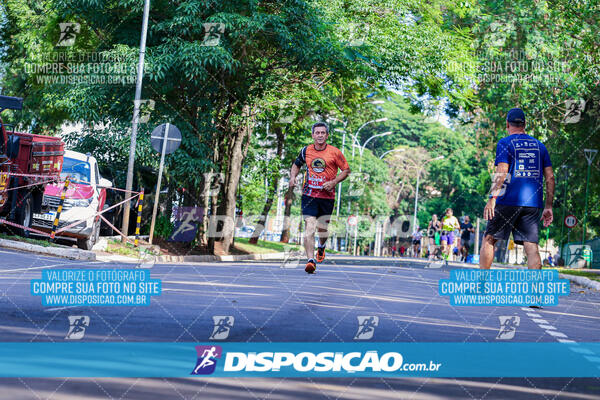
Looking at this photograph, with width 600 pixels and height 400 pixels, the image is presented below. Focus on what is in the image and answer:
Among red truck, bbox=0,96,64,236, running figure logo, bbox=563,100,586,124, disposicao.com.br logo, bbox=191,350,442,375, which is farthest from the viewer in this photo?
running figure logo, bbox=563,100,586,124

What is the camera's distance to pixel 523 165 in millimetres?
9805

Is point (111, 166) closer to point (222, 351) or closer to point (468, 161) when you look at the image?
point (222, 351)

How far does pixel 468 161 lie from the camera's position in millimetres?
67125

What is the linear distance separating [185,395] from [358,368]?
129cm

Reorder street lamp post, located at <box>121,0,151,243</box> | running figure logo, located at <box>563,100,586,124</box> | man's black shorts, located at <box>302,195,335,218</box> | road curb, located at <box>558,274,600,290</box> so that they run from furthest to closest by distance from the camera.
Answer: running figure logo, located at <box>563,100,586,124</box> → street lamp post, located at <box>121,0,151,243</box> → road curb, located at <box>558,274,600,290</box> → man's black shorts, located at <box>302,195,335,218</box>

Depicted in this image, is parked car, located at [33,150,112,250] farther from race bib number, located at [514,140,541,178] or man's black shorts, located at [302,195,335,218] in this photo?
race bib number, located at [514,140,541,178]

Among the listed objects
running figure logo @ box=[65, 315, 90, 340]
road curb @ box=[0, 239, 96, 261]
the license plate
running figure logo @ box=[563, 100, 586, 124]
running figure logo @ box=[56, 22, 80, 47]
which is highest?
running figure logo @ box=[56, 22, 80, 47]

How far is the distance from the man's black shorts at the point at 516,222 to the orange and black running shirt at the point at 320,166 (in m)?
Result: 2.65

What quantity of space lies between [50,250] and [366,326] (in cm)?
1024

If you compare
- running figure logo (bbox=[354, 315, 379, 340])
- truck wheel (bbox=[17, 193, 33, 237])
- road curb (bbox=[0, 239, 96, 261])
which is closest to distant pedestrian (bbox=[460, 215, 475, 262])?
truck wheel (bbox=[17, 193, 33, 237])

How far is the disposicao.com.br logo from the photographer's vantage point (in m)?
5.13

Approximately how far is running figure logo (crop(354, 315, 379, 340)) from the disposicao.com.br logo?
0.84 meters

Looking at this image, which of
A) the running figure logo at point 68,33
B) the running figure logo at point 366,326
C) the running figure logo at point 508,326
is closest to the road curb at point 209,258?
the running figure logo at point 68,33

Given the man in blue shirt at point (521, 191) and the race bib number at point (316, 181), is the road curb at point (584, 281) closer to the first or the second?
the race bib number at point (316, 181)
